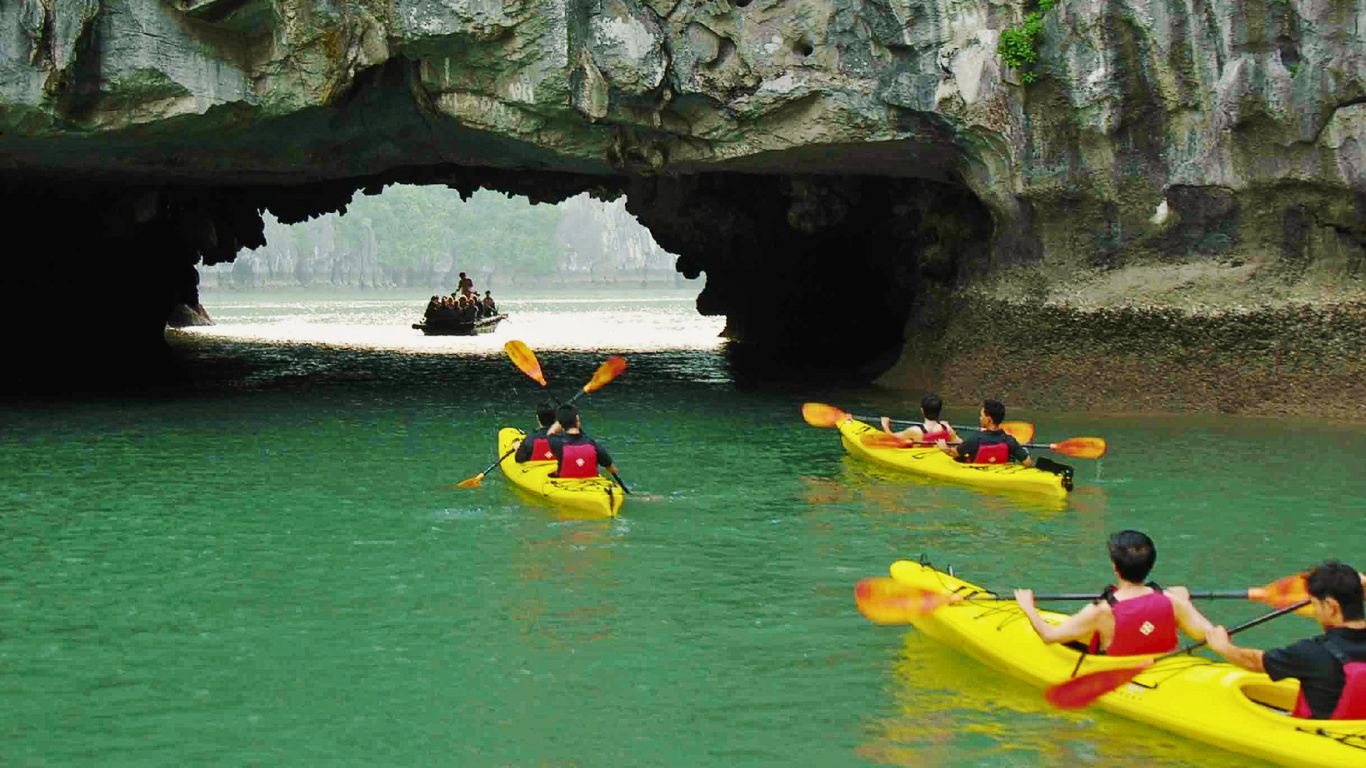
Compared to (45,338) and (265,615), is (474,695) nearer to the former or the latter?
(265,615)

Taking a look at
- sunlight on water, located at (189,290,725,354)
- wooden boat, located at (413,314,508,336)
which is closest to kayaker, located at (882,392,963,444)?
sunlight on water, located at (189,290,725,354)

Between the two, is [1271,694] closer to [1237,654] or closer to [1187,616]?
[1237,654]

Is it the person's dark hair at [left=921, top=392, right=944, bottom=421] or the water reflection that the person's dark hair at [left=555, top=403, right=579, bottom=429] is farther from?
the person's dark hair at [left=921, top=392, right=944, bottom=421]

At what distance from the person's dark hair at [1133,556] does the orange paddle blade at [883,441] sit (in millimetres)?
6369

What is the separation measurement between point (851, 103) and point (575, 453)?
648cm

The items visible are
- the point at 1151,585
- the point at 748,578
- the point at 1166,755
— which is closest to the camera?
the point at 1166,755

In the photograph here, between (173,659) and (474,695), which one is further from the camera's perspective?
(173,659)

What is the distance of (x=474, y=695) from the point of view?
6.70 m

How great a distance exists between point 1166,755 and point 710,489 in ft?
20.5

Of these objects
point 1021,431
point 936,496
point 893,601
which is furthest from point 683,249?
point 893,601

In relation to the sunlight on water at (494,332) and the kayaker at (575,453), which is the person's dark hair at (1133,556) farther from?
the sunlight on water at (494,332)

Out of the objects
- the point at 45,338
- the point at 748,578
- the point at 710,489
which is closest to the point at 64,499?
the point at 710,489

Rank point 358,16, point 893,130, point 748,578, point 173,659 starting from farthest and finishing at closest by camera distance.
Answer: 1. point 893,130
2. point 358,16
3. point 748,578
4. point 173,659

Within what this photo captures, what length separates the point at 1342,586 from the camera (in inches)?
224
